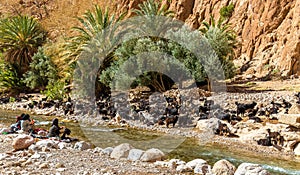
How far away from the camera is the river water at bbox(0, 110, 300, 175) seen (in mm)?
10211

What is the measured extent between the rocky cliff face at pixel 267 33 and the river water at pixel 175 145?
59.9ft

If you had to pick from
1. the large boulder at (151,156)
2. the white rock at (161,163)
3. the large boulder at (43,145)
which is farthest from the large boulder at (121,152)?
the large boulder at (43,145)

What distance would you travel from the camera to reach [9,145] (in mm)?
10750

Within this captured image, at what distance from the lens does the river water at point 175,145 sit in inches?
402

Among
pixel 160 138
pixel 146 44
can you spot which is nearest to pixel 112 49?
pixel 146 44

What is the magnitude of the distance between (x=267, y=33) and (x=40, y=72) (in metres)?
21.9

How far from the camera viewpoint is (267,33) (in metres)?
34.3

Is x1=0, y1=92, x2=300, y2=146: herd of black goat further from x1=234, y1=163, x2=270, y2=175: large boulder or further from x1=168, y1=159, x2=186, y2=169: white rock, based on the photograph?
x1=234, y1=163, x2=270, y2=175: large boulder

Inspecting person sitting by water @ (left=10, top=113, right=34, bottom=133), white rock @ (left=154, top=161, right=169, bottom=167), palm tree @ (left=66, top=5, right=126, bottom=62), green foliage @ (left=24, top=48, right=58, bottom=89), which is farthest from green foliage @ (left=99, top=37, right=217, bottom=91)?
white rock @ (left=154, top=161, right=169, bottom=167)

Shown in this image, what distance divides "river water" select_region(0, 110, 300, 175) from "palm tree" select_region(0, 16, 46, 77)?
19.5 metres

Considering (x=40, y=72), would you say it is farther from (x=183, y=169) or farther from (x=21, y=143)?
(x=183, y=169)

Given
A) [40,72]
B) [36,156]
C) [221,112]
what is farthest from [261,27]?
[36,156]

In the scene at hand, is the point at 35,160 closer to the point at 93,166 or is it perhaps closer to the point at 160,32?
the point at 93,166

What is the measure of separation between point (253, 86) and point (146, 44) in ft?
29.1
